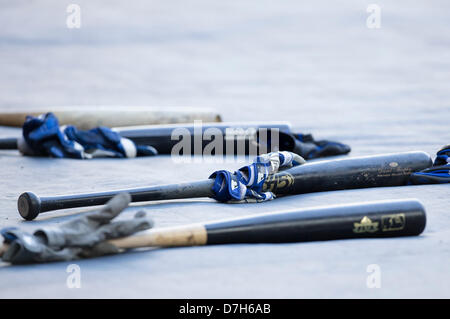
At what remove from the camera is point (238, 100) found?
7.44 metres

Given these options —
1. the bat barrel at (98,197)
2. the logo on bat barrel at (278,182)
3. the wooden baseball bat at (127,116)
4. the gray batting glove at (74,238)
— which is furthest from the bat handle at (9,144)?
the gray batting glove at (74,238)

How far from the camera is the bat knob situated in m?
2.44

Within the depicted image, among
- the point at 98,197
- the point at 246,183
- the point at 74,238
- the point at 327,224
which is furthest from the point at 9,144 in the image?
the point at 327,224

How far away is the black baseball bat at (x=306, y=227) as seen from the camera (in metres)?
1.98

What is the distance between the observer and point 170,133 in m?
4.48

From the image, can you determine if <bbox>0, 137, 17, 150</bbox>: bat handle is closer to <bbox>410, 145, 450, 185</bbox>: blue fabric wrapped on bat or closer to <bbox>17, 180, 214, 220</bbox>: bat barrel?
<bbox>17, 180, 214, 220</bbox>: bat barrel

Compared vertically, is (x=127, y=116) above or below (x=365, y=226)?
above

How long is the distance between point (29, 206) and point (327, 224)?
1.03 meters

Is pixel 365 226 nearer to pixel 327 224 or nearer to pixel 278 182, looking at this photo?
pixel 327 224

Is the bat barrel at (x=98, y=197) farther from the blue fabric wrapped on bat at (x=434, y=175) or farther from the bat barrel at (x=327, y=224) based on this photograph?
the blue fabric wrapped on bat at (x=434, y=175)

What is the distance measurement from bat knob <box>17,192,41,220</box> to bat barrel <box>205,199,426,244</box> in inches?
29.1
